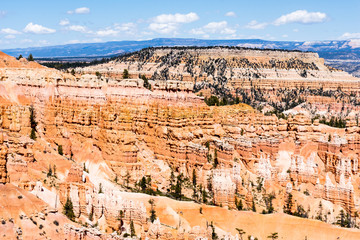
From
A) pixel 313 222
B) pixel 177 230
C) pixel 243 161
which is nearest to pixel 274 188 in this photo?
pixel 243 161

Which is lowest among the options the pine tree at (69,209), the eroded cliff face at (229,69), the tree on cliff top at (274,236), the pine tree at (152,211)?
the tree on cliff top at (274,236)

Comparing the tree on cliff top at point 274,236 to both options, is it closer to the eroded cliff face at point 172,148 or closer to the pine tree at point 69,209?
the eroded cliff face at point 172,148

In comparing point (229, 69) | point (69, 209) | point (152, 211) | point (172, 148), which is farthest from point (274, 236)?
point (229, 69)

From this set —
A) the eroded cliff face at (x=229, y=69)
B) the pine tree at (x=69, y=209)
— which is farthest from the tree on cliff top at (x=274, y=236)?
the eroded cliff face at (x=229, y=69)

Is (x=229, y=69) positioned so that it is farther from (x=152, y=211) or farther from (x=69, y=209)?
(x=69, y=209)

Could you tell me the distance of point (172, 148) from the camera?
197 ft

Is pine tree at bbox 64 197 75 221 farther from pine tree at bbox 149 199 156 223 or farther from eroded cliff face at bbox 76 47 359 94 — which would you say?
eroded cliff face at bbox 76 47 359 94

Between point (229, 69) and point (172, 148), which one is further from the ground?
point (229, 69)

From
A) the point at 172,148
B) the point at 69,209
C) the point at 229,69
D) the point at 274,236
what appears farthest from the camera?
the point at 229,69

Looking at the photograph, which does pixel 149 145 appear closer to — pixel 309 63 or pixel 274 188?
pixel 274 188

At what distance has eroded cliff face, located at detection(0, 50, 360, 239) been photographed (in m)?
51.2

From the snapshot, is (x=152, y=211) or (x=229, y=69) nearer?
(x=152, y=211)

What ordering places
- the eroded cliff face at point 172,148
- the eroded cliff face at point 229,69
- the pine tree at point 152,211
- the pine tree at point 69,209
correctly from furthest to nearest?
1. the eroded cliff face at point 229,69
2. the eroded cliff face at point 172,148
3. the pine tree at point 152,211
4. the pine tree at point 69,209

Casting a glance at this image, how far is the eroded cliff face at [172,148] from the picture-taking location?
5116 cm
